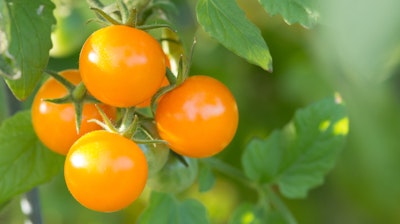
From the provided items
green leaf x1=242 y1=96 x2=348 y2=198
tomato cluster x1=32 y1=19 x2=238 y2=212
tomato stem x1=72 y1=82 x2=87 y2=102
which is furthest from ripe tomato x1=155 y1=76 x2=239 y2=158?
green leaf x1=242 y1=96 x2=348 y2=198

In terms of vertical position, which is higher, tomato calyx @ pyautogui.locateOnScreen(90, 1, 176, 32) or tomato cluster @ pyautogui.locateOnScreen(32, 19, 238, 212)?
tomato calyx @ pyautogui.locateOnScreen(90, 1, 176, 32)

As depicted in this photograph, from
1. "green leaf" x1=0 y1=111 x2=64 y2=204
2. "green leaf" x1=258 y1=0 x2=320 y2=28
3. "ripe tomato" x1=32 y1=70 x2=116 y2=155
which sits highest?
"green leaf" x1=258 y1=0 x2=320 y2=28

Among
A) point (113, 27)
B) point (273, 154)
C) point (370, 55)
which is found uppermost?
point (370, 55)

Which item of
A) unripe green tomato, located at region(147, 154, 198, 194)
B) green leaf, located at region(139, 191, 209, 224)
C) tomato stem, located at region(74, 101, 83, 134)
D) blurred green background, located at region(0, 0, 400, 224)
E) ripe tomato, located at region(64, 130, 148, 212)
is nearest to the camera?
ripe tomato, located at region(64, 130, 148, 212)

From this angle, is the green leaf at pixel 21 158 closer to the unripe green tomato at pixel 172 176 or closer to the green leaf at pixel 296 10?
the unripe green tomato at pixel 172 176

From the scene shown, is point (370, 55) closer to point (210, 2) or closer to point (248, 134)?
point (210, 2)

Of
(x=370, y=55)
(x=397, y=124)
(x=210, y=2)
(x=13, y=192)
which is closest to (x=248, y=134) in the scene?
(x=397, y=124)

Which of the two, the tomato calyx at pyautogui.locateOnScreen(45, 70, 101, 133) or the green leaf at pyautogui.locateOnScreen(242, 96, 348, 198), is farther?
the green leaf at pyautogui.locateOnScreen(242, 96, 348, 198)

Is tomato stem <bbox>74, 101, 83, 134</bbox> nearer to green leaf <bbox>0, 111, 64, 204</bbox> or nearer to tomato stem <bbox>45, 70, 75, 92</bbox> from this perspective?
tomato stem <bbox>45, 70, 75, 92</bbox>
